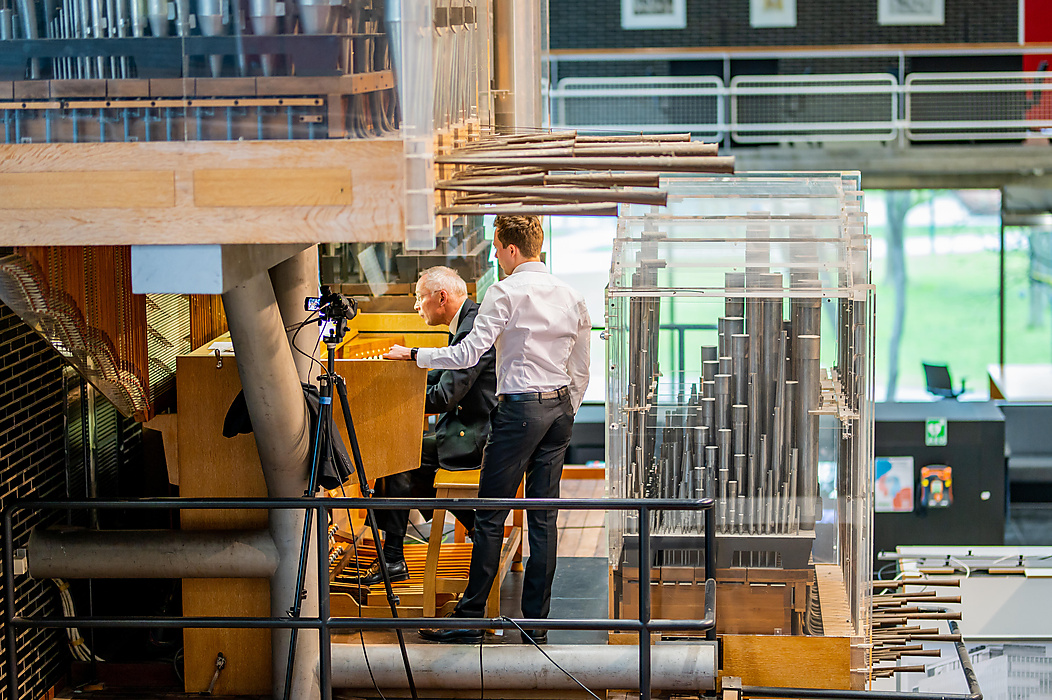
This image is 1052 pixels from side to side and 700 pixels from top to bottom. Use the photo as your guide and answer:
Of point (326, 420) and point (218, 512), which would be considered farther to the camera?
point (218, 512)

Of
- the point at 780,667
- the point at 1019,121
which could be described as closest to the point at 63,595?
the point at 780,667

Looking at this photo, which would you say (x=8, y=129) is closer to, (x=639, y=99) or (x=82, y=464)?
(x=82, y=464)

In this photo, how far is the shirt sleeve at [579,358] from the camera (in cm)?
407

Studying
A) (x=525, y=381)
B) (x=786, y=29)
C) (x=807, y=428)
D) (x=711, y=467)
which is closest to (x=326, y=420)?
(x=525, y=381)

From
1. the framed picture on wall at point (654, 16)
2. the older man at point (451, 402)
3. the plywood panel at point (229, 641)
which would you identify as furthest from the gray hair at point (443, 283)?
the framed picture on wall at point (654, 16)

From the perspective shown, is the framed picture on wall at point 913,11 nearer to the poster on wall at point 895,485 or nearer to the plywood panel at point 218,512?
the poster on wall at point 895,485

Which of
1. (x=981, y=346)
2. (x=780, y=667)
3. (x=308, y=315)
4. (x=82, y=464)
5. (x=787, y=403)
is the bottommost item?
(x=981, y=346)

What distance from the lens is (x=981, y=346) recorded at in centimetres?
1504

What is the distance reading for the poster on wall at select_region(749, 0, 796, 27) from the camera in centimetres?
1298

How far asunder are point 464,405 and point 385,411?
39 cm

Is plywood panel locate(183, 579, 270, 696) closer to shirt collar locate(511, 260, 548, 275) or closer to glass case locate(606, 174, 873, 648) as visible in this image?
glass case locate(606, 174, 873, 648)

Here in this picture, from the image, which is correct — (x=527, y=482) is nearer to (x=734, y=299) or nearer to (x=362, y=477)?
(x=362, y=477)

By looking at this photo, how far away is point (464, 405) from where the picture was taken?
14.4 feet

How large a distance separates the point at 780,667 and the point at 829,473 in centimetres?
65
